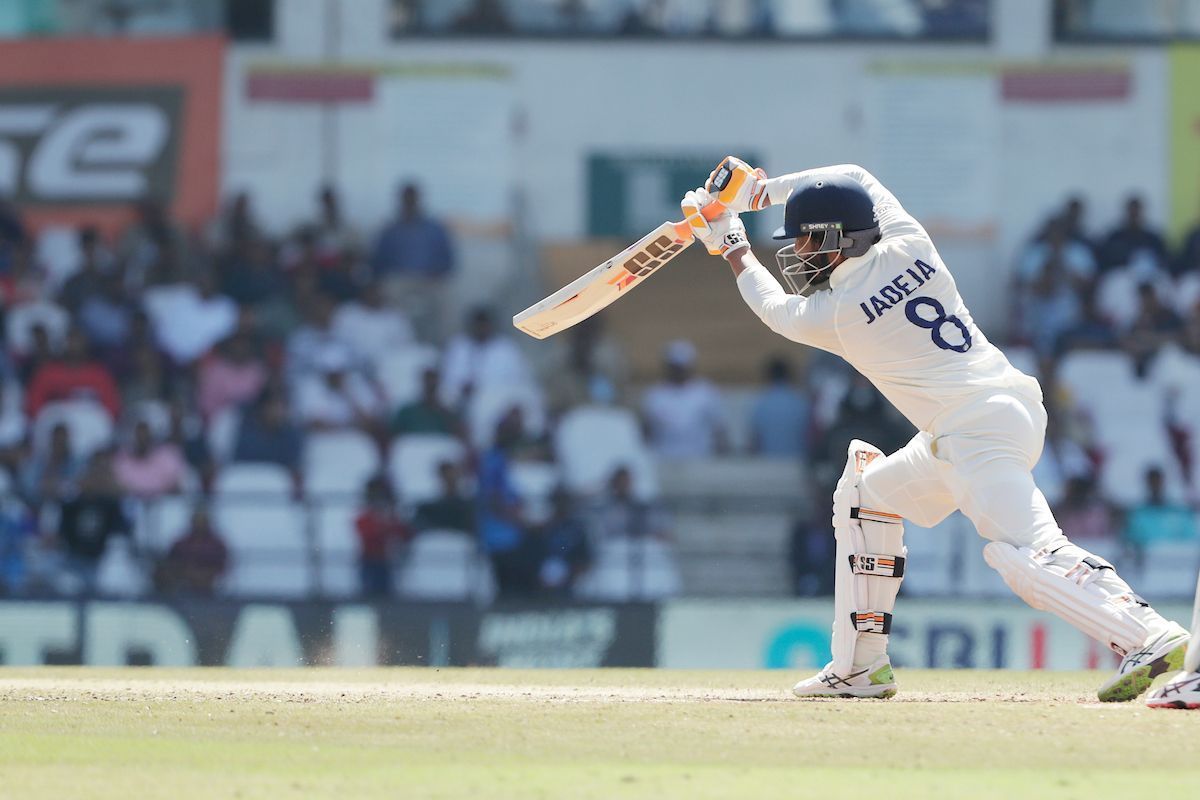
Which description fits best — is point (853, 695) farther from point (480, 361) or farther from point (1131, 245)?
point (1131, 245)

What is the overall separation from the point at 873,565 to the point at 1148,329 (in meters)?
8.11

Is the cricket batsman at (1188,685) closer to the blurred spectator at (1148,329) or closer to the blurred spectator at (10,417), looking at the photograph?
the blurred spectator at (1148,329)

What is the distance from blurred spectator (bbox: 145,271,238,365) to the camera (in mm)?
14547

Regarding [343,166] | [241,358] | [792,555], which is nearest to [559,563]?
[792,555]

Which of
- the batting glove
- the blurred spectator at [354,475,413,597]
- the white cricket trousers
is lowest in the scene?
the blurred spectator at [354,475,413,597]

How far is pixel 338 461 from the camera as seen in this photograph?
13609 millimetres

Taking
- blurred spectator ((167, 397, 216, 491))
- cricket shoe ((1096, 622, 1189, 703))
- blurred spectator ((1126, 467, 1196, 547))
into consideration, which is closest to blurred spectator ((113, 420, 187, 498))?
blurred spectator ((167, 397, 216, 491))

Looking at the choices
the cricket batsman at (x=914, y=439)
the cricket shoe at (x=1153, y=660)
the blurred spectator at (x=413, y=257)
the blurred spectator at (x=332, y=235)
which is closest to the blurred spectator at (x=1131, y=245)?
the blurred spectator at (x=413, y=257)

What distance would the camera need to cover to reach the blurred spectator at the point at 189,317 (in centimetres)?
1455

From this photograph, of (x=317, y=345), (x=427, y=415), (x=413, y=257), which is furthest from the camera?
(x=413, y=257)

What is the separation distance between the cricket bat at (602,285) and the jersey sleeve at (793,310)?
2.13ft

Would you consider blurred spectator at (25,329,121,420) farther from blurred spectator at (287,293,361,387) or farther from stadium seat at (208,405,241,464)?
blurred spectator at (287,293,361,387)

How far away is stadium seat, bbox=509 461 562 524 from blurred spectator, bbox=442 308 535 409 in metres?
1.25

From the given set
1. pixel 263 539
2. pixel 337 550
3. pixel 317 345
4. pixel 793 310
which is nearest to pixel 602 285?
pixel 793 310
